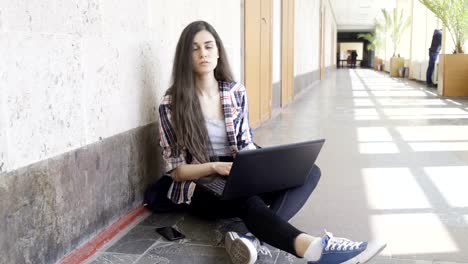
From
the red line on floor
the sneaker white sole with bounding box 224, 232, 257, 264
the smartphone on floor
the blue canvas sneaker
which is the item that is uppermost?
the blue canvas sneaker

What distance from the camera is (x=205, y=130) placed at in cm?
269

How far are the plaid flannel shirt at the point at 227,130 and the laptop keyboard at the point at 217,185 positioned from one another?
204 mm

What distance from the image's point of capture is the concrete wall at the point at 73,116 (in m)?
1.82

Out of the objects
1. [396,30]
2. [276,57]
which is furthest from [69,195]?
[396,30]

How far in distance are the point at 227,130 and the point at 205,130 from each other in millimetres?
125

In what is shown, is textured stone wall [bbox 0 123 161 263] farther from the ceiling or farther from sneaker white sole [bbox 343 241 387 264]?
the ceiling

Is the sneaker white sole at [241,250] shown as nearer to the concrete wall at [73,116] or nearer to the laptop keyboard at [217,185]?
the laptop keyboard at [217,185]

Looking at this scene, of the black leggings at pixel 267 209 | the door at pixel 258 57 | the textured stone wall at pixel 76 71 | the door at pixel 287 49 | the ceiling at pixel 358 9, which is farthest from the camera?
the ceiling at pixel 358 9

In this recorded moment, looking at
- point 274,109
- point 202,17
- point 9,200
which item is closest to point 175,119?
point 9,200

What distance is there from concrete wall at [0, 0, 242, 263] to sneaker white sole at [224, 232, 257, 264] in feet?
2.25

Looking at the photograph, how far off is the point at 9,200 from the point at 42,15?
0.72m

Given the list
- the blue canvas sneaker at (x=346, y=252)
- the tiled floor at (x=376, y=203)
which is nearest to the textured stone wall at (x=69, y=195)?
the tiled floor at (x=376, y=203)

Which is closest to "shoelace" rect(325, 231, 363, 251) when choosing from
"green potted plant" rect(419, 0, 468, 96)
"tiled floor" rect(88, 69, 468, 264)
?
"tiled floor" rect(88, 69, 468, 264)

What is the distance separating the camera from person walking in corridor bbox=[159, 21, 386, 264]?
246cm
